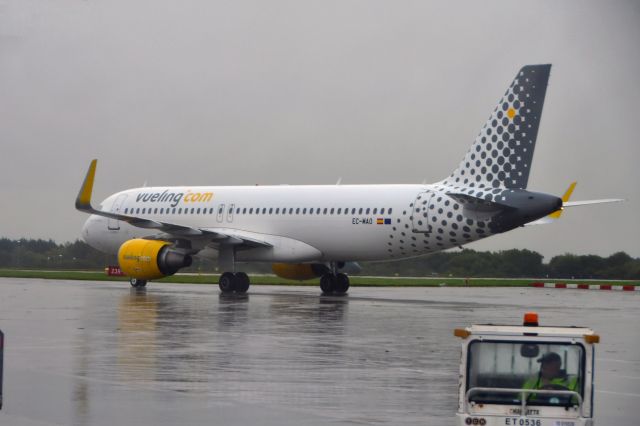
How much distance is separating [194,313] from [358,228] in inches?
511

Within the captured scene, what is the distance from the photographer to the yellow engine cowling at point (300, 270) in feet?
156

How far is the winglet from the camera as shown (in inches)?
1668

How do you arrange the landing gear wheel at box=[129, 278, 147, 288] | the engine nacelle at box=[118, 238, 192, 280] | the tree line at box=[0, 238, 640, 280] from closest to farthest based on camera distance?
the engine nacelle at box=[118, 238, 192, 280] < the landing gear wheel at box=[129, 278, 147, 288] < the tree line at box=[0, 238, 640, 280]

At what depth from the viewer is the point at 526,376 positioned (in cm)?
1015

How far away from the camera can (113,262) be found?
72500mm

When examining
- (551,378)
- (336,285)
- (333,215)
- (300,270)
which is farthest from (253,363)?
(300,270)

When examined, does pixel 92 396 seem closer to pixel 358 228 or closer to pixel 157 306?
pixel 157 306

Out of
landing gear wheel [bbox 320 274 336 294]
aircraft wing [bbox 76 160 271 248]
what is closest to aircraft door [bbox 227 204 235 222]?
aircraft wing [bbox 76 160 271 248]

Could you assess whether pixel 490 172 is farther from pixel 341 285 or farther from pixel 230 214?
pixel 230 214

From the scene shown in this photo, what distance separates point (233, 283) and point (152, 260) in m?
3.28

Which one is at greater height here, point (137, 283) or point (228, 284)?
point (228, 284)

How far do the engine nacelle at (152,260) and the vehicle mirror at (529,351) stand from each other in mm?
32801

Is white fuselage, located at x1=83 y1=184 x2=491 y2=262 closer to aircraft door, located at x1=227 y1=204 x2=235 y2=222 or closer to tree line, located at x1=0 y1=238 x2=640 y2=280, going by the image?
aircraft door, located at x1=227 y1=204 x2=235 y2=222

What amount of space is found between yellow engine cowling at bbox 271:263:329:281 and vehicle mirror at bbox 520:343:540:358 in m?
37.1
